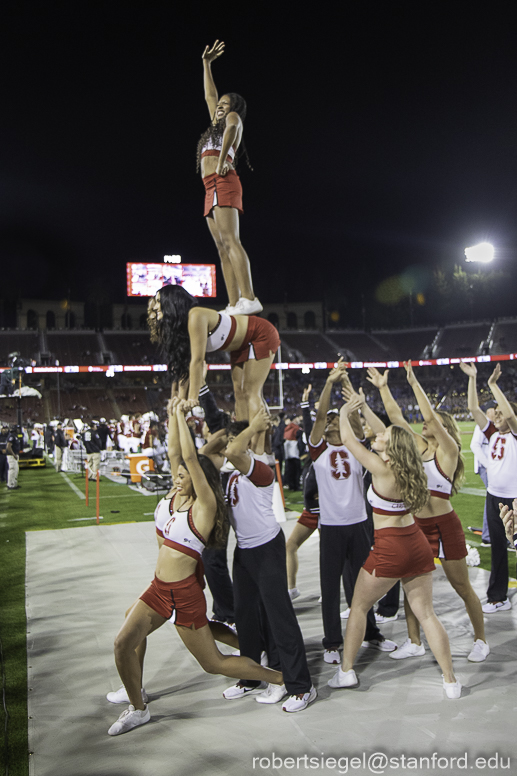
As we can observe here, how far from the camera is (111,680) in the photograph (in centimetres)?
424

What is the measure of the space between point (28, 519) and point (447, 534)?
9.14 m

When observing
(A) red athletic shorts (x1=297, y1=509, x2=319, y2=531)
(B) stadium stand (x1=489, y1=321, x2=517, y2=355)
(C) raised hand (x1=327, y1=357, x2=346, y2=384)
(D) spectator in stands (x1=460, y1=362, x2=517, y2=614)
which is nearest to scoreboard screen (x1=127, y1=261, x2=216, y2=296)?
(B) stadium stand (x1=489, y1=321, x2=517, y2=355)

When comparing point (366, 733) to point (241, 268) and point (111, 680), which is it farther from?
point (241, 268)

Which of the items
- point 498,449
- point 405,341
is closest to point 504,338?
point 405,341

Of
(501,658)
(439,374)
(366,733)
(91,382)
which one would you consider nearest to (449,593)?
(501,658)

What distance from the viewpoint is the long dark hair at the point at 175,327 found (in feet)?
12.0

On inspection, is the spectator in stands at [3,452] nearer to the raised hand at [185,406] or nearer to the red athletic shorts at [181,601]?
the red athletic shorts at [181,601]

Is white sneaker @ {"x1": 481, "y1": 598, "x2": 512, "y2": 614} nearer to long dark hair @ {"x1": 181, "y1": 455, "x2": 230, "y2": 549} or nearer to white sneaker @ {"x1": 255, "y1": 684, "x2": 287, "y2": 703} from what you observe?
white sneaker @ {"x1": 255, "y1": 684, "x2": 287, "y2": 703}

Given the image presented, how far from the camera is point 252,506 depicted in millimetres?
3797

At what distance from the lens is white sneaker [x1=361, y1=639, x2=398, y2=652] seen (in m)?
4.62

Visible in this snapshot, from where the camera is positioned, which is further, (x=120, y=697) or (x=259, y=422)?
(x=120, y=697)

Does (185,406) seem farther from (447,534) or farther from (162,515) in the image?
(447,534)

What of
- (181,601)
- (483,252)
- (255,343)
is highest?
(483,252)

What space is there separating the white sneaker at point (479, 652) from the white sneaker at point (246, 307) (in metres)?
3.01
